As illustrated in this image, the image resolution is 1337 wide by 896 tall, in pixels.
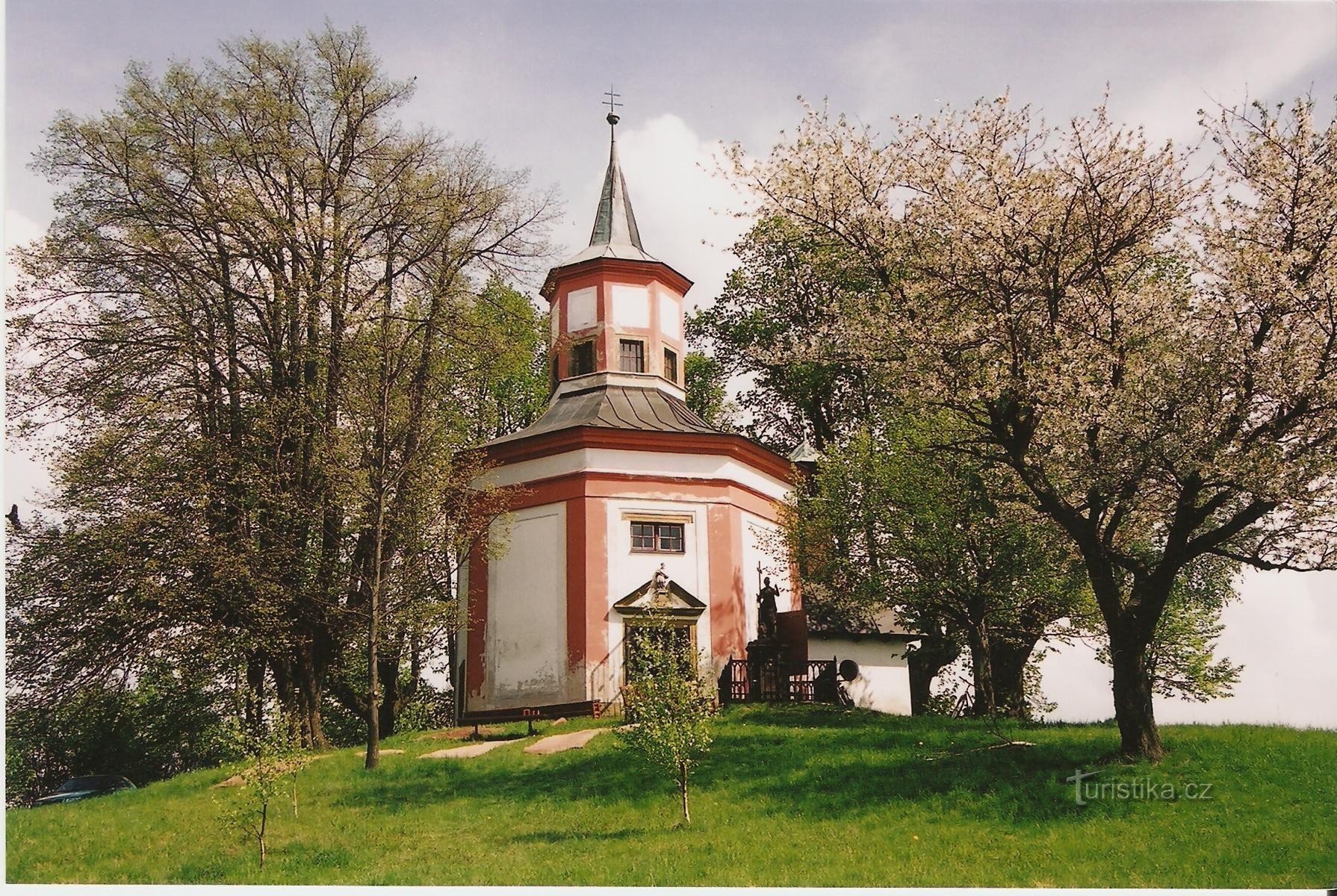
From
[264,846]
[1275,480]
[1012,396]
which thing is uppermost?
[1012,396]

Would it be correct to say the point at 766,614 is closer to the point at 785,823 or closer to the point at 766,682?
the point at 766,682

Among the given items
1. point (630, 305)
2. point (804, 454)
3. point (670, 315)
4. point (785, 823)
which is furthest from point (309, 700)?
point (804, 454)

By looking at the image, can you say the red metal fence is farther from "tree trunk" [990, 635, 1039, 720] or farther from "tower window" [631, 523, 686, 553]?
"tree trunk" [990, 635, 1039, 720]

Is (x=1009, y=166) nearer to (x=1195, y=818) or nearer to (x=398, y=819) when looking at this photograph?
(x=1195, y=818)

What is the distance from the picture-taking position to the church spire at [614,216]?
85.5 ft

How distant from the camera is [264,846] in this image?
44.4ft

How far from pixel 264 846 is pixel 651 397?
505 inches

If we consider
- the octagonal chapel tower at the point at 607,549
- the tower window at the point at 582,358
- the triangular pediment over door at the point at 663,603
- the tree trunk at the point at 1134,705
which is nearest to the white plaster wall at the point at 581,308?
the tower window at the point at 582,358

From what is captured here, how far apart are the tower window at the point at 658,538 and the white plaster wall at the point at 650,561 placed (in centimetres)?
8

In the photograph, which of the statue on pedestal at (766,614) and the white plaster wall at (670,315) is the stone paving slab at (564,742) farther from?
the white plaster wall at (670,315)

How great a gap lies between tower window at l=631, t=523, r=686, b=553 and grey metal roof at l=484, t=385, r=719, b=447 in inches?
72.5

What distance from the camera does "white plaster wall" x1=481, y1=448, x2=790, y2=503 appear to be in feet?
72.4

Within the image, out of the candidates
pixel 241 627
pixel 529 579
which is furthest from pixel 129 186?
pixel 529 579

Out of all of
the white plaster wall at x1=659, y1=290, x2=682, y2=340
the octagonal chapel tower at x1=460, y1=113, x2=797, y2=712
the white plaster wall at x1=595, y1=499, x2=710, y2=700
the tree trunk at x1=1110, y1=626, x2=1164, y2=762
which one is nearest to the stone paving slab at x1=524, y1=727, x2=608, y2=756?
the octagonal chapel tower at x1=460, y1=113, x2=797, y2=712
